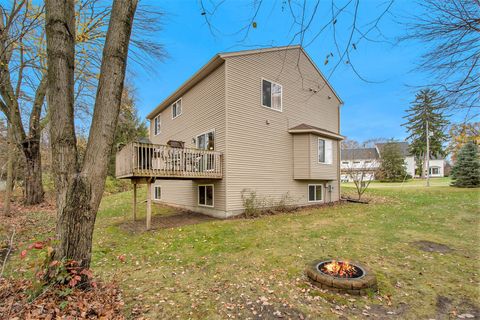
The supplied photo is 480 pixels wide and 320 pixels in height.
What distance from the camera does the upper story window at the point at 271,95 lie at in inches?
481

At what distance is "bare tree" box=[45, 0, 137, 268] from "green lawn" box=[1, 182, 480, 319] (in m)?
1.45

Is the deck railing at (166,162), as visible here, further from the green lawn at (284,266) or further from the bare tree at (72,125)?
the bare tree at (72,125)

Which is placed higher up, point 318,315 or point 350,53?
point 350,53

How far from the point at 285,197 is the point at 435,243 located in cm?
677

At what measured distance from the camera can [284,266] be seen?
516 centimetres

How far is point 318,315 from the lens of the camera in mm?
3406

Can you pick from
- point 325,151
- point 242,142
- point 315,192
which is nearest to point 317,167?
point 325,151

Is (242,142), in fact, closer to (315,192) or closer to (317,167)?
(317,167)

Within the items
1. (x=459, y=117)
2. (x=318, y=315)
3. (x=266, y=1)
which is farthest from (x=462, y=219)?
(x=266, y=1)

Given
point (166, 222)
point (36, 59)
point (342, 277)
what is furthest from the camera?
point (166, 222)

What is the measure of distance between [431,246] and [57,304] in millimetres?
8120

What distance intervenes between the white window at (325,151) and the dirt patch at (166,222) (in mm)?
7118

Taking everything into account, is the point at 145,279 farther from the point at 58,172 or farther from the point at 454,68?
the point at 454,68

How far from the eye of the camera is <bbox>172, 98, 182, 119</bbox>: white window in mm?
14805
